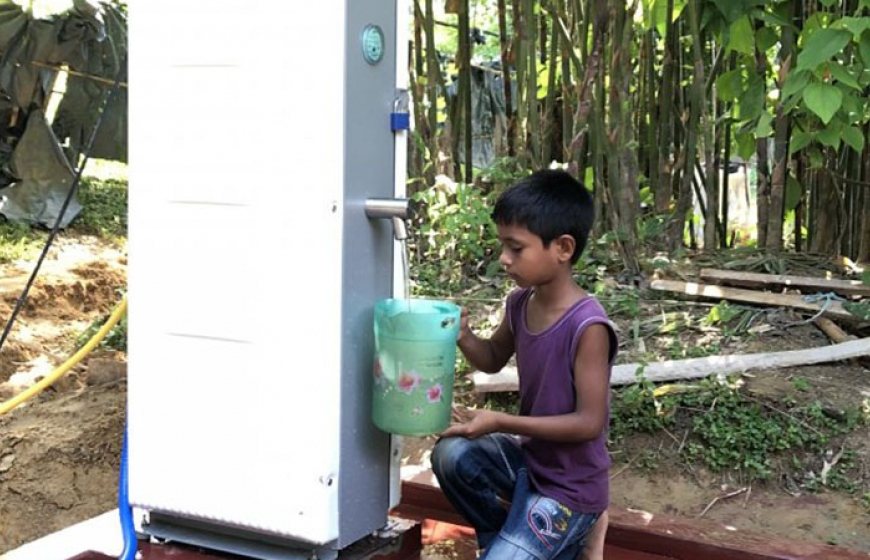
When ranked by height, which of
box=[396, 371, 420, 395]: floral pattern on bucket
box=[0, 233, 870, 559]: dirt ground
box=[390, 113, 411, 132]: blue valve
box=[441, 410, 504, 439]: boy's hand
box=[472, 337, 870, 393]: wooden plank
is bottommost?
box=[0, 233, 870, 559]: dirt ground

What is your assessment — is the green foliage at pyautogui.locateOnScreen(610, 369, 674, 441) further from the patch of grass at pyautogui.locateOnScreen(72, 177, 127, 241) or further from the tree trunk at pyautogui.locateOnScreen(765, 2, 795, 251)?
the patch of grass at pyautogui.locateOnScreen(72, 177, 127, 241)

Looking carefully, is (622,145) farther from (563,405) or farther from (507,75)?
(563,405)

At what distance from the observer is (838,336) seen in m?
4.49

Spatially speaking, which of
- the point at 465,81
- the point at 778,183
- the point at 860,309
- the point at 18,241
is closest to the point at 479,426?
the point at 860,309

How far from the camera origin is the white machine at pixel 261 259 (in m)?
2.13

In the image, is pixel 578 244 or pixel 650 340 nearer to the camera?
pixel 578 244

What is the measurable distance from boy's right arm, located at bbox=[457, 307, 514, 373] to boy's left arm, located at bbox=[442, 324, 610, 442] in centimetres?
29

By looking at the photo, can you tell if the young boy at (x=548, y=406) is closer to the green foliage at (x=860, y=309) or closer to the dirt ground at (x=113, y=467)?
the dirt ground at (x=113, y=467)

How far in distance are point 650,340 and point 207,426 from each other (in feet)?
9.08

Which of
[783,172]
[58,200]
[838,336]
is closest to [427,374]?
[838,336]

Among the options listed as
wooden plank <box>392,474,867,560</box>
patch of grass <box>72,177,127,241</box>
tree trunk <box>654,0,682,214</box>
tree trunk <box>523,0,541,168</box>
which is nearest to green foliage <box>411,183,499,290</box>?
tree trunk <box>523,0,541,168</box>

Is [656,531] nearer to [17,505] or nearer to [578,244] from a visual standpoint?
[578,244]

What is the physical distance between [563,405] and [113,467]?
2.76m

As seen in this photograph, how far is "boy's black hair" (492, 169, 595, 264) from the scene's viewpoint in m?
2.19
